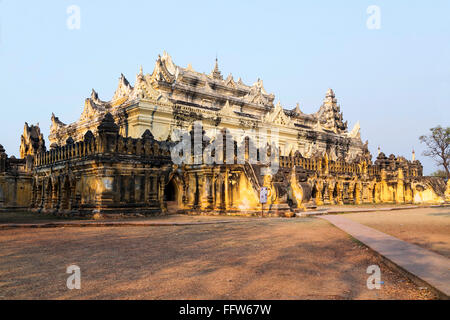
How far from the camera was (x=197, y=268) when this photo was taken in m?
6.11

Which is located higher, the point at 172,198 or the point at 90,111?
the point at 90,111

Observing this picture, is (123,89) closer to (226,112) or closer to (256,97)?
(226,112)

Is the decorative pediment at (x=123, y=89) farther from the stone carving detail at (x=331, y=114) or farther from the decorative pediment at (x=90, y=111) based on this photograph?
the stone carving detail at (x=331, y=114)

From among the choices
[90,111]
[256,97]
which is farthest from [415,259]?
[256,97]

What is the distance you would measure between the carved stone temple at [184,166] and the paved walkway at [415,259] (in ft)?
29.2

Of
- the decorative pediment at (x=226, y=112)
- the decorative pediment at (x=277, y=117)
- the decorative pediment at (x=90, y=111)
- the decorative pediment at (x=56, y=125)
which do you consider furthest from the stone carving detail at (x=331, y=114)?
the decorative pediment at (x=56, y=125)

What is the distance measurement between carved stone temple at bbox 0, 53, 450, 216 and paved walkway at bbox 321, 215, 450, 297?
29.2 feet

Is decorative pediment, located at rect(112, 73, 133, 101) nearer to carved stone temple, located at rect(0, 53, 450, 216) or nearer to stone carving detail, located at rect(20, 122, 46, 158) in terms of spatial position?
carved stone temple, located at rect(0, 53, 450, 216)

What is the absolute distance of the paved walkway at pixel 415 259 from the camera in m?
4.88

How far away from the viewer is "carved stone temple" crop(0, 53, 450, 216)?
716 inches

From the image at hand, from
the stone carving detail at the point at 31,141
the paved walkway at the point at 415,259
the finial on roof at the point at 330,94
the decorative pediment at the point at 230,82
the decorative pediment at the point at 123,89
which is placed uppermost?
the finial on roof at the point at 330,94

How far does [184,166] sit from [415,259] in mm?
16072

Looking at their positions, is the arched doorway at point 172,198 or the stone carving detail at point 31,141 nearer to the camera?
the arched doorway at point 172,198

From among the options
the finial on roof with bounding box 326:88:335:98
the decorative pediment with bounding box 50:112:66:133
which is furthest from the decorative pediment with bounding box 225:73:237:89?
the finial on roof with bounding box 326:88:335:98
